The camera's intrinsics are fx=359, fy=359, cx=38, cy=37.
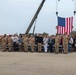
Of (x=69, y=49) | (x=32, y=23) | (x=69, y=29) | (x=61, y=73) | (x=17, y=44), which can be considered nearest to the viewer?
(x=61, y=73)

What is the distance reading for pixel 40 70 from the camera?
1628 centimetres

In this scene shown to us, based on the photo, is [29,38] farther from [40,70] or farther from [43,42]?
[40,70]

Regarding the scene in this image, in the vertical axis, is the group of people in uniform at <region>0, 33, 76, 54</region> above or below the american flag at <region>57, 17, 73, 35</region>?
below

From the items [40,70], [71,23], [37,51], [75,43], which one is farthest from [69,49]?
[40,70]

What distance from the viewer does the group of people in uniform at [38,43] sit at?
96.6 feet

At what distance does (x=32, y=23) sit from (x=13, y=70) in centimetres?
3388

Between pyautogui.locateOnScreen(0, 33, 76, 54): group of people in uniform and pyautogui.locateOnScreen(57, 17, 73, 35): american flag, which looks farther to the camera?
pyautogui.locateOnScreen(57, 17, 73, 35): american flag

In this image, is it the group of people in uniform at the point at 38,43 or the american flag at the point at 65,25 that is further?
the american flag at the point at 65,25

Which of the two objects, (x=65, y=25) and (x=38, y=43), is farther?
(x=65, y=25)

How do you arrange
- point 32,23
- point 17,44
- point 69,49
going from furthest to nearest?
1. point 32,23
2. point 17,44
3. point 69,49

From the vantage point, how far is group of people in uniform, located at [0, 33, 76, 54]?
29.5 metres

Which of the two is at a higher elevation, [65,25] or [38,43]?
[65,25]

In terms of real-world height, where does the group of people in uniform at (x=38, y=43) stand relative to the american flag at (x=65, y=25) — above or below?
below

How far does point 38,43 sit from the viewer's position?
103ft
